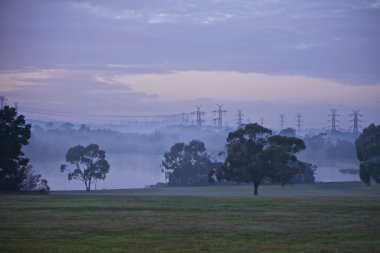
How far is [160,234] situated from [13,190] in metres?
43.0

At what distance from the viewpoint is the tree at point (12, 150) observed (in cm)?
6412

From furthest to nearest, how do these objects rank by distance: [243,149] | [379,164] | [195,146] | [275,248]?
[195,146] < [379,164] < [243,149] < [275,248]

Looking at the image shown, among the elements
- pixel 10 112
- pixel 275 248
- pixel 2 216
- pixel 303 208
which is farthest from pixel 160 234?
pixel 10 112

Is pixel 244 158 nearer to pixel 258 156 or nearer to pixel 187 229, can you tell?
pixel 258 156

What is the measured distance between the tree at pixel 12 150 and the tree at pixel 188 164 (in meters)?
59.5

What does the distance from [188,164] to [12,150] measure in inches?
2526

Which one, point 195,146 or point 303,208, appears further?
point 195,146

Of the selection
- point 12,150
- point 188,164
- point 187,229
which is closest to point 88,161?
point 188,164

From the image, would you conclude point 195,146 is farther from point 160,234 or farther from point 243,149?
point 160,234

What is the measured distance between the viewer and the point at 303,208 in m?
39.0

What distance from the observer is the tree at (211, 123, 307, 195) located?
2830 inches

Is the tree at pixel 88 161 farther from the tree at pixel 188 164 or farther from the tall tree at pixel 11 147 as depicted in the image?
the tall tree at pixel 11 147

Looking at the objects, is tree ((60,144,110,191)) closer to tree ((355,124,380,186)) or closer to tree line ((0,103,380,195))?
tree line ((0,103,380,195))

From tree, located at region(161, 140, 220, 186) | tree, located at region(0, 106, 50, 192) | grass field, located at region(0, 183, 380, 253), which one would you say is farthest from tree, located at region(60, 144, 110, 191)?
grass field, located at region(0, 183, 380, 253)
